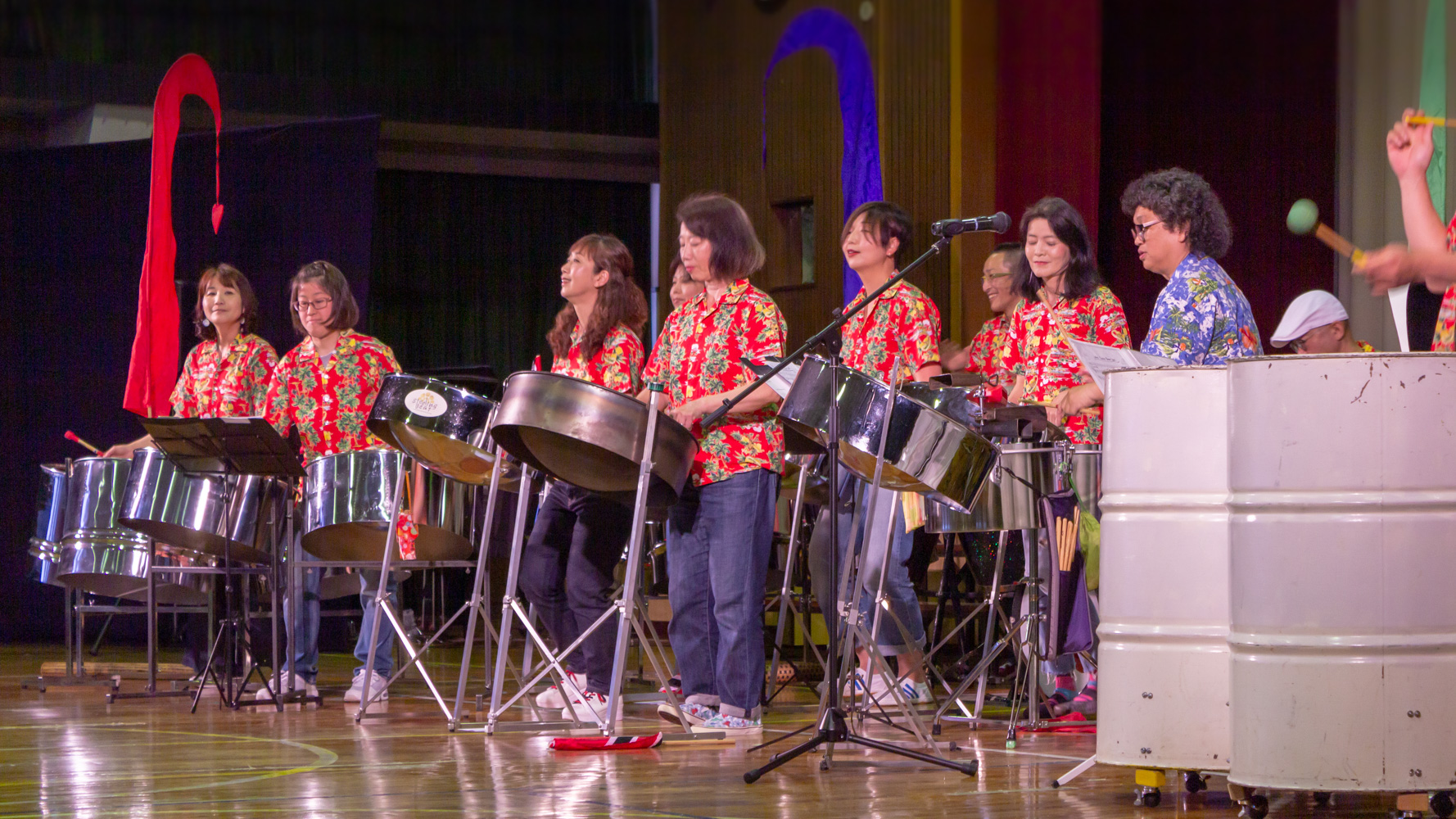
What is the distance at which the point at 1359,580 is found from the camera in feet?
6.52

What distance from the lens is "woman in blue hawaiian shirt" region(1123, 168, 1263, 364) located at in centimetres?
253

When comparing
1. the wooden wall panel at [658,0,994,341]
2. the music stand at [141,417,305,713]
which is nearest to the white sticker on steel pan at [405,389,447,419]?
the music stand at [141,417,305,713]

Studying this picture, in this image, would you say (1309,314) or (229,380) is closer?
(1309,314)

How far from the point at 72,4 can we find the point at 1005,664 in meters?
4.95

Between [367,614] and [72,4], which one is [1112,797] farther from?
[72,4]

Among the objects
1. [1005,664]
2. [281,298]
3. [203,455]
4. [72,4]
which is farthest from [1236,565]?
[72,4]

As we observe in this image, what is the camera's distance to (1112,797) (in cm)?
234

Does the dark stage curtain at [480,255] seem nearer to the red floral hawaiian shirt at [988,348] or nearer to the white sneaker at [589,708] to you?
the red floral hawaiian shirt at [988,348]

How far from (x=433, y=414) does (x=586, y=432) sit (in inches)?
21.2

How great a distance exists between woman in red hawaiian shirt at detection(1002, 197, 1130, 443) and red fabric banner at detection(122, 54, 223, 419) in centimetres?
299

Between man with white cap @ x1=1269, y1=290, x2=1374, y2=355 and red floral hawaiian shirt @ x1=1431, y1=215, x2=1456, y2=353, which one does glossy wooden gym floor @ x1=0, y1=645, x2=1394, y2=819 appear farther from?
man with white cap @ x1=1269, y1=290, x2=1374, y2=355

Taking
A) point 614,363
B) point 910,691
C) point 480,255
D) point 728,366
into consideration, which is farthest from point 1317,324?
point 480,255

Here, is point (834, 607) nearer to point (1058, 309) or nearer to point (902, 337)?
point (1058, 309)

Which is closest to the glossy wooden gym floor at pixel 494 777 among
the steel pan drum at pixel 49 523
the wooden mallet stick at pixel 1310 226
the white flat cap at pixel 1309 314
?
the wooden mallet stick at pixel 1310 226
